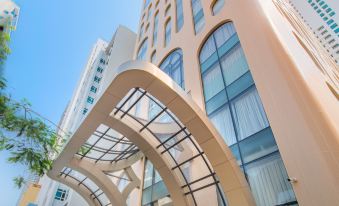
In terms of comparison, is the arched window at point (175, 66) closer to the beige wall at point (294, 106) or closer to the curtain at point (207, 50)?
the curtain at point (207, 50)

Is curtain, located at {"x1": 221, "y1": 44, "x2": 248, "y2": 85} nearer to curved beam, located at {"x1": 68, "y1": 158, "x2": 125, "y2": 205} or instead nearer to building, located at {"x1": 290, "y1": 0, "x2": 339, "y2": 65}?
curved beam, located at {"x1": 68, "y1": 158, "x2": 125, "y2": 205}

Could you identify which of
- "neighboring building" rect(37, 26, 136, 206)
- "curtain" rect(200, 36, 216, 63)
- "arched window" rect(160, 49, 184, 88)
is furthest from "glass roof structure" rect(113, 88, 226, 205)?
"neighboring building" rect(37, 26, 136, 206)

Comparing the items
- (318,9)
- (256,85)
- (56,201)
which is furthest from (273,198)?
(318,9)

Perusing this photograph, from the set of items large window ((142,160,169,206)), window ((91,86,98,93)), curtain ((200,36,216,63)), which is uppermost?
window ((91,86,98,93))

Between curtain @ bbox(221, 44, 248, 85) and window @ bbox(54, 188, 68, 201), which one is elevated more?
curtain @ bbox(221, 44, 248, 85)

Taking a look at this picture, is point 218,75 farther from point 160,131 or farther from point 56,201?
point 56,201

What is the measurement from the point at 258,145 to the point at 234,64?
4154 mm

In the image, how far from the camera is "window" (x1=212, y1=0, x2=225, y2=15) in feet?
44.8

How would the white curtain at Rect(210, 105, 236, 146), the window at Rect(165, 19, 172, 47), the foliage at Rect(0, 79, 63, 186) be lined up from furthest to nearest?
the window at Rect(165, 19, 172, 47) < the white curtain at Rect(210, 105, 236, 146) < the foliage at Rect(0, 79, 63, 186)

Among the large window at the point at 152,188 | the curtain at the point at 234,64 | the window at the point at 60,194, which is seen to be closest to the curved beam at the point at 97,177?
the large window at the point at 152,188

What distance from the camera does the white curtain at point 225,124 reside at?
9137 millimetres

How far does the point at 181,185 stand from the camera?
998cm

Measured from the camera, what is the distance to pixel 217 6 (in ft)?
46.2

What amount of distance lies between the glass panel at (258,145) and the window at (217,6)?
8.79m
